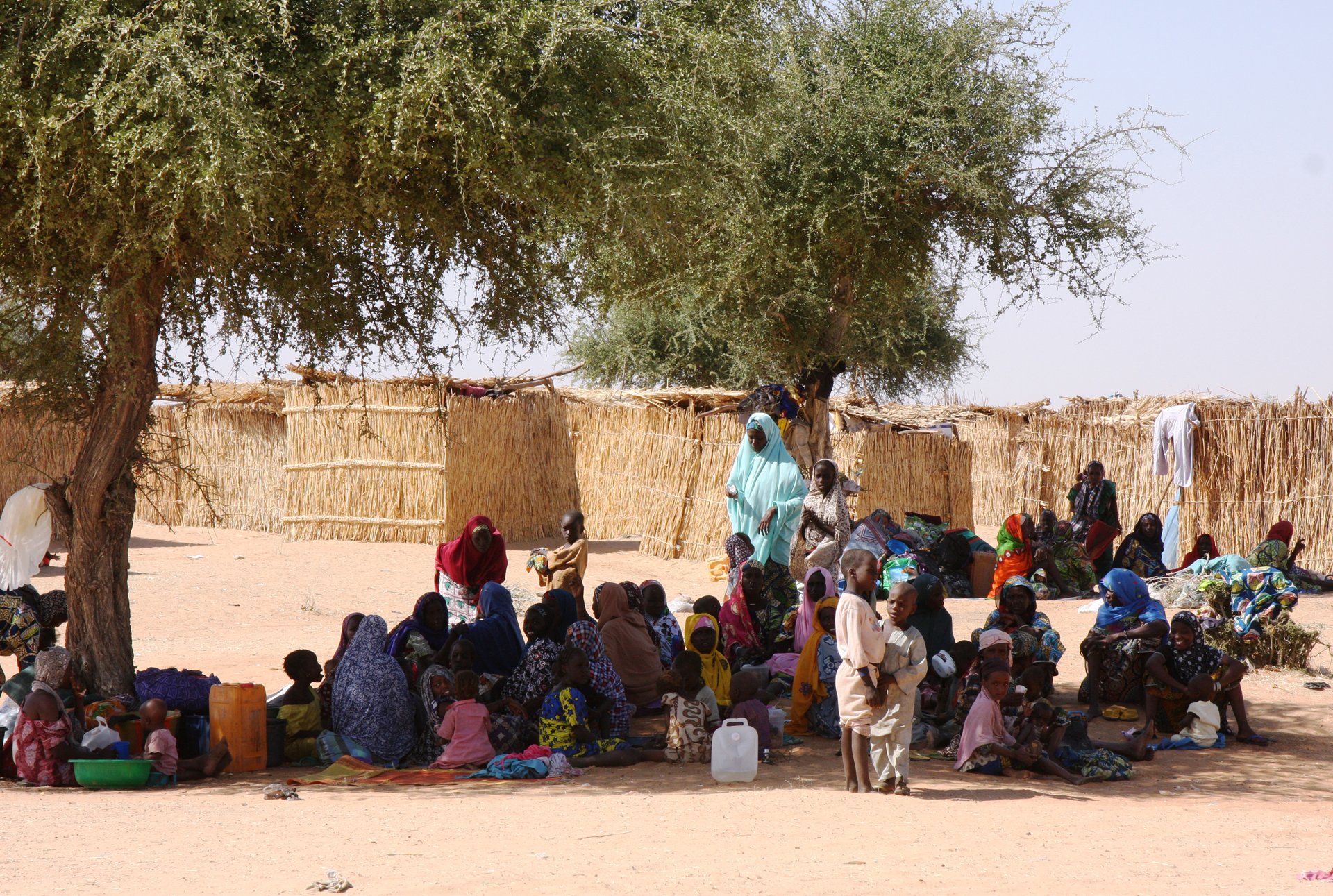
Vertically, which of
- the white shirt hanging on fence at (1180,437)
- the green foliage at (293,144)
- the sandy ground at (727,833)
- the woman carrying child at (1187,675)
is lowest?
the sandy ground at (727,833)

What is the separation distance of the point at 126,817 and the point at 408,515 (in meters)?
12.7

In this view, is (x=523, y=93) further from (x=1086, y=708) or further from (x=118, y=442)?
(x=1086, y=708)

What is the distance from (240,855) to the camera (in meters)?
5.25

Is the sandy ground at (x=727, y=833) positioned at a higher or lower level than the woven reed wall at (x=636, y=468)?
lower

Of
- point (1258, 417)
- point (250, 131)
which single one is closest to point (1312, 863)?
point (250, 131)

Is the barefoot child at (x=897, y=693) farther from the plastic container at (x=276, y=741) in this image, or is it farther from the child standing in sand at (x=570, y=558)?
the child standing in sand at (x=570, y=558)

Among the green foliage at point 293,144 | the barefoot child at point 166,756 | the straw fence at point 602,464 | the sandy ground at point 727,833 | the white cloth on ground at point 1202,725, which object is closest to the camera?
the sandy ground at point 727,833

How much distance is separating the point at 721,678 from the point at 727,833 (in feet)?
8.90

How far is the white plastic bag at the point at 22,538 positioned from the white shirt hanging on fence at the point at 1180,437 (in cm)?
1335

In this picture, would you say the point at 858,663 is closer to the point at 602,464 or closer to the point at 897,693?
the point at 897,693

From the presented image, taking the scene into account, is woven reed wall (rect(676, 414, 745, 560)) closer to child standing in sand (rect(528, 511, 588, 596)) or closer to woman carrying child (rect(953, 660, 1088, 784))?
child standing in sand (rect(528, 511, 588, 596))

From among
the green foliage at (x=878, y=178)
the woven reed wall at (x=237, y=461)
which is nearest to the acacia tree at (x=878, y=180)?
the green foliage at (x=878, y=178)

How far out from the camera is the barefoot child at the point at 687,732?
759 centimetres

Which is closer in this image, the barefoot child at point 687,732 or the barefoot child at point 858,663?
the barefoot child at point 858,663
